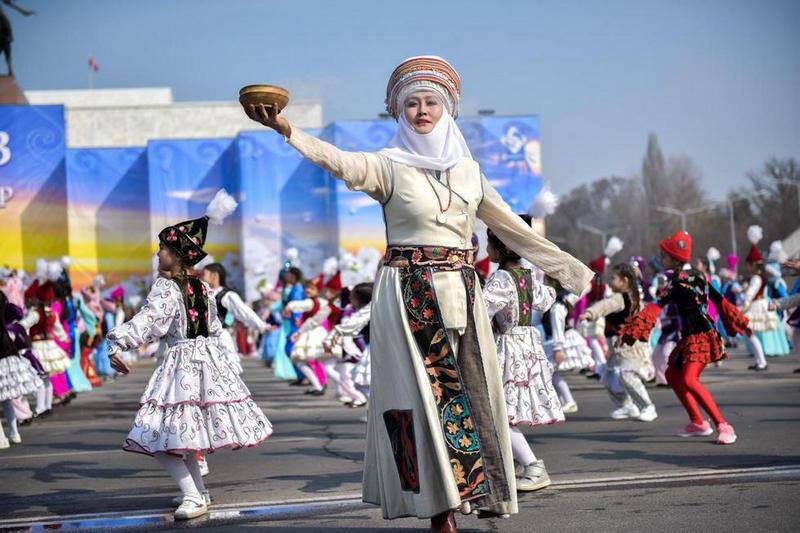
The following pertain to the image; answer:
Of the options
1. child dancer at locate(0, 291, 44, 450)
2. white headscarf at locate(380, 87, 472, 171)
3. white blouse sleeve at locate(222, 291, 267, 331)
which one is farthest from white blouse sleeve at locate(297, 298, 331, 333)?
white headscarf at locate(380, 87, 472, 171)

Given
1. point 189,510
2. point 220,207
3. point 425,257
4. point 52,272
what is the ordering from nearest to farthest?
point 425,257 < point 189,510 < point 220,207 < point 52,272

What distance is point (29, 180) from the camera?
31.1 m

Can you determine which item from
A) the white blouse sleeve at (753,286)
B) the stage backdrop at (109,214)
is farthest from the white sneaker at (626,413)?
the stage backdrop at (109,214)

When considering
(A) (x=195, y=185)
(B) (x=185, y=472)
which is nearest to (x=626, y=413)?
(B) (x=185, y=472)

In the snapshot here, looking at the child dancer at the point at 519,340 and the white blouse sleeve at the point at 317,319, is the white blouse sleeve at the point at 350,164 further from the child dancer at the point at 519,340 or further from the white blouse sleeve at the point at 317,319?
the white blouse sleeve at the point at 317,319

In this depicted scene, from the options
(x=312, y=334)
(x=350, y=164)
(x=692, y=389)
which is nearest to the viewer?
(x=350, y=164)

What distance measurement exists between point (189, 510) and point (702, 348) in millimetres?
4815

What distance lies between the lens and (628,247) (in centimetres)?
7962

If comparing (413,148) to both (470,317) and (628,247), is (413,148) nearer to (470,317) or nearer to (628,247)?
(470,317)

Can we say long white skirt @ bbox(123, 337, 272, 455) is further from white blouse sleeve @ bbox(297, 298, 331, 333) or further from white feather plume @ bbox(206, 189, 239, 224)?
white blouse sleeve @ bbox(297, 298, 331, 333)

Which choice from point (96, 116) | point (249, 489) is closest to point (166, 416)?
point (249, 489)

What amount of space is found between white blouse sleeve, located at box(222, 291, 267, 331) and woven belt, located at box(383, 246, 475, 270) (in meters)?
4.04

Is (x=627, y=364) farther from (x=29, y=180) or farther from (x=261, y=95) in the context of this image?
(x=29, y=180)

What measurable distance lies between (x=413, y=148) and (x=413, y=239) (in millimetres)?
472
